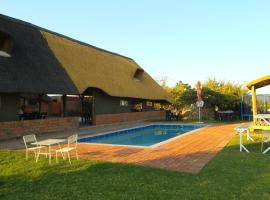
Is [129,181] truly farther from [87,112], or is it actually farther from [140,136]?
[87,112]

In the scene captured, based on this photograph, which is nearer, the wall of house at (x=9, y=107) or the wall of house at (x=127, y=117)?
the wall of house at (x=9, y=107)

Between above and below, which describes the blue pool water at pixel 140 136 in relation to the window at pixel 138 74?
below

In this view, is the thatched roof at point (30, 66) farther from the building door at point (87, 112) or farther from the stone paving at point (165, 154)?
the building door at point (87, 112)

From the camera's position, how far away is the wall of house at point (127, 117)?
20.4 m

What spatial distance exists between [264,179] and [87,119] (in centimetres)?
1694

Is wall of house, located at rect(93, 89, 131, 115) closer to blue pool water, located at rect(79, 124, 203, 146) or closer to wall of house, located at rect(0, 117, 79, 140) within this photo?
blue pool water, located at rect(79, 124, 203, 146)

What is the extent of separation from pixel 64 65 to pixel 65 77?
151 centimetres

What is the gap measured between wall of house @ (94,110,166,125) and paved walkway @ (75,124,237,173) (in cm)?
961

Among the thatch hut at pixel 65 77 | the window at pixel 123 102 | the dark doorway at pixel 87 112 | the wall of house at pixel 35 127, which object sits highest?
the thatch hut at pixel 65 77

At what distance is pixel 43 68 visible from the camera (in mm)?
15531

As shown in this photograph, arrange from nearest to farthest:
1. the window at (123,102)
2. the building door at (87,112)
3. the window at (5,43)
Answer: the window at (5,43)
the building door at (87,112)
the window at (123,102)

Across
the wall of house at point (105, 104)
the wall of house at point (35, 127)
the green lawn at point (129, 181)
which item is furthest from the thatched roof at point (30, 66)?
the green lawn at point (129, 181)

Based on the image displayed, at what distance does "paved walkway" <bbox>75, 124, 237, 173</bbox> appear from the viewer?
7.52 meters

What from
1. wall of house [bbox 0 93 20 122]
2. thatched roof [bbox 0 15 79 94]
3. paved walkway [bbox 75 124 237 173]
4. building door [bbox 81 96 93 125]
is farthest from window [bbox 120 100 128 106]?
paved walkway [bbox 75 124 237 173]
